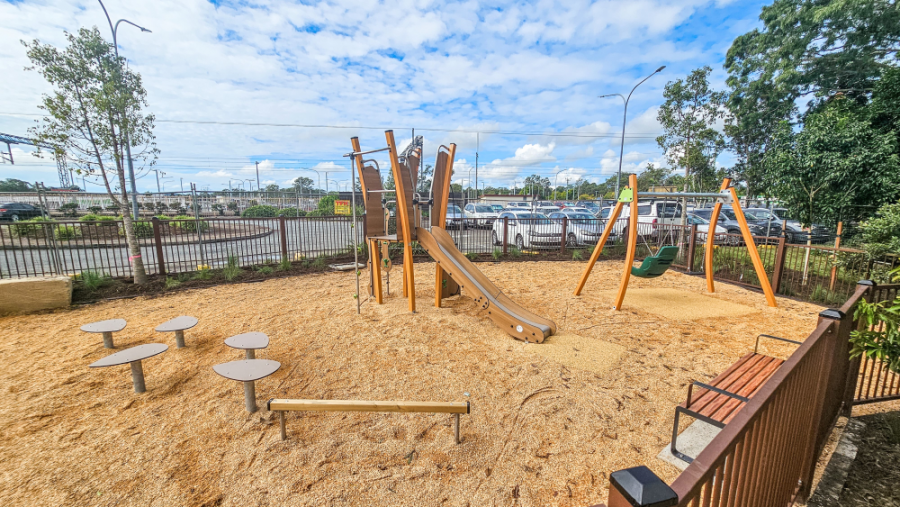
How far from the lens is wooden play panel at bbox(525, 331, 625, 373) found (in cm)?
363

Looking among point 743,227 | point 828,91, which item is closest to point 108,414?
point 743,227

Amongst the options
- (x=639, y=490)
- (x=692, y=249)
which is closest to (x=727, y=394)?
(x=639, y=490)

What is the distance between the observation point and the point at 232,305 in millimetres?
5480

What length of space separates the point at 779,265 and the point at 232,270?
409 inches

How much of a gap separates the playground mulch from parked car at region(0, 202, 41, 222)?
17.0m

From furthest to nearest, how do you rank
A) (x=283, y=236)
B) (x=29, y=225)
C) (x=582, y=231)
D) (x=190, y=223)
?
(x=582, y=231)
(x=190, y=223)
(x=283, y=236)
(x=29, y=225)

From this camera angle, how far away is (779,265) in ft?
20.8

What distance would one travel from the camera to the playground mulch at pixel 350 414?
2.08m

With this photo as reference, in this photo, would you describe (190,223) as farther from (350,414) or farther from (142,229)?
(350,414)

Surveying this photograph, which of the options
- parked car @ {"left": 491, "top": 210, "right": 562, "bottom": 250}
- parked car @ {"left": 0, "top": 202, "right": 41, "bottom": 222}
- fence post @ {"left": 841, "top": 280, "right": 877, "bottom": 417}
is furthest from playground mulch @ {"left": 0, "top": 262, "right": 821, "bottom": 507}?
parked car @ {"left": 0, "top": 202, "right": 41, "bottom": 222}

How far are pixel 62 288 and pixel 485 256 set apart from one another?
28.0 ft

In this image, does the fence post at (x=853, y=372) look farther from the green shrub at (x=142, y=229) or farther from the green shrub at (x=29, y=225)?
the green shrub at (x=29, y=225)

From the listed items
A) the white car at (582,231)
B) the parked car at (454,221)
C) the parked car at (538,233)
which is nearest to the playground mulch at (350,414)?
the parked car at (454,221)

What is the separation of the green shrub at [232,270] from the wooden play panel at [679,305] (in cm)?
722
